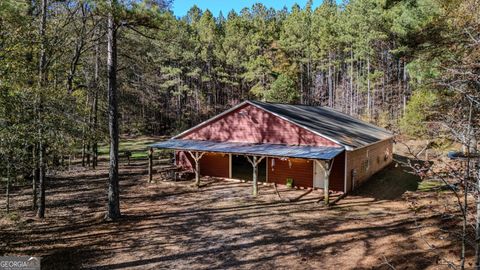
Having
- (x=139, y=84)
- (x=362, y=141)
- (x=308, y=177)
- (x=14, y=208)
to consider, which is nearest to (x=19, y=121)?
(x=14, y=208)

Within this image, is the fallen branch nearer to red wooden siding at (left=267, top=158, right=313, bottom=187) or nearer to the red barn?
the red barn

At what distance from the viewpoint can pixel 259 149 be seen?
18844mm

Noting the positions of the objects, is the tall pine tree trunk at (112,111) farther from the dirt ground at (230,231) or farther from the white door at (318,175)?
the white door at (318,175)

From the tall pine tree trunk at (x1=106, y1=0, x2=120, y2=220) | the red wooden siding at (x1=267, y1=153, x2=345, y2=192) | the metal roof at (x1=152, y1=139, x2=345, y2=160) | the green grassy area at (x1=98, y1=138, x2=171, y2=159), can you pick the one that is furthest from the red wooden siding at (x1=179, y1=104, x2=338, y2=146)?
the green grassy area at (x1=98, y1=138, x2=171, y2=159)

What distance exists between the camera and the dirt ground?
970 cm

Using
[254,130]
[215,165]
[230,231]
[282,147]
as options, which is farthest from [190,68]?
[230,231]

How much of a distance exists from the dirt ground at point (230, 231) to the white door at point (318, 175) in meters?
1.17

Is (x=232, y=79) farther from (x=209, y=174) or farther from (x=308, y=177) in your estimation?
(x=308, y=177)

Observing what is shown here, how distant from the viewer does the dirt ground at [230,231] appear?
9.70m

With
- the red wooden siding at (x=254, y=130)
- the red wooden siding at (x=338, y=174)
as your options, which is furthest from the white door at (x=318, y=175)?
the red wooden siding at (x=254, y=130)

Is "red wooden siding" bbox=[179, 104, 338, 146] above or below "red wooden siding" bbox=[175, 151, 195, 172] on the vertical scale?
above

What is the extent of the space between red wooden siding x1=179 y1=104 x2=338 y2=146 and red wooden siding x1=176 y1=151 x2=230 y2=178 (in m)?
1.33

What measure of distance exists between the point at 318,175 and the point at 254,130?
4731 mm

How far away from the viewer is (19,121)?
1047 centimetres
